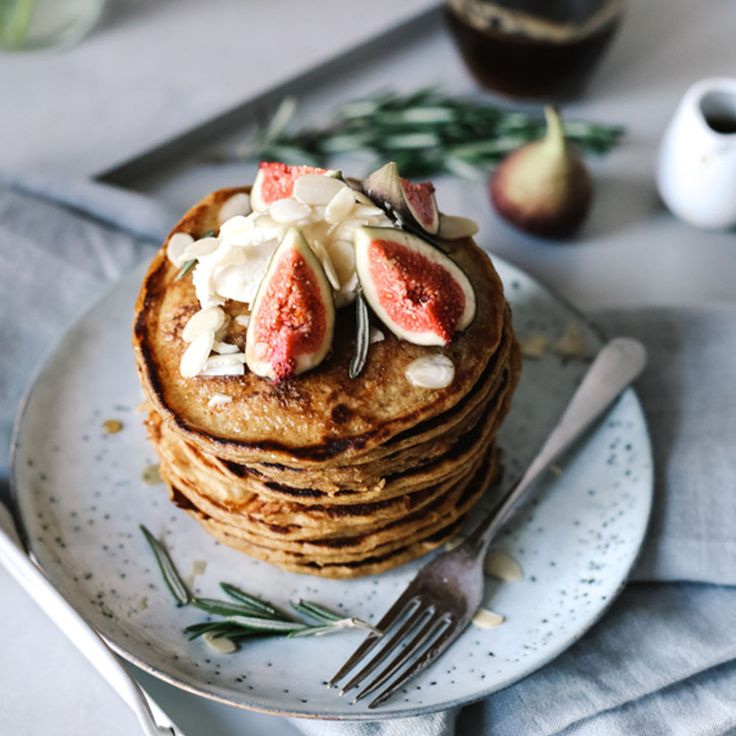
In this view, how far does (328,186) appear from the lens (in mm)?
2152

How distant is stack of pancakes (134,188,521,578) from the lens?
2.05m

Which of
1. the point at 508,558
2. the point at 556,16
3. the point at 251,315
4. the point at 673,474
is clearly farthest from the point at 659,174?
the point at 251,315

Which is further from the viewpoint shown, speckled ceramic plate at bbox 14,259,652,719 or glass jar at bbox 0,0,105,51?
glass jar at bbox 0,0,105,51

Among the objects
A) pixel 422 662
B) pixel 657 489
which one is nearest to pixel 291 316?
pixel 422 662

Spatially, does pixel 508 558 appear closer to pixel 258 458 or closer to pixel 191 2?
pixel 258 458

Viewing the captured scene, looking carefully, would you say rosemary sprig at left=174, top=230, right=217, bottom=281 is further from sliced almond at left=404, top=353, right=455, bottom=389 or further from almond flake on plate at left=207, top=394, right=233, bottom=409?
sliced almond at left=404, top=353, right=455, bottom=389

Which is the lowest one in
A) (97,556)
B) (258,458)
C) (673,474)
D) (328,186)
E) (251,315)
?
(673,474)

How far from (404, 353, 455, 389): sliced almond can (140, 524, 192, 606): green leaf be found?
2.61 feet

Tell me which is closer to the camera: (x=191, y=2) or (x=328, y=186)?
(x=328, y=186)

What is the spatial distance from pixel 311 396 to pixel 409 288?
0.32 meters

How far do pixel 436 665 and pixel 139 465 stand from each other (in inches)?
38.4

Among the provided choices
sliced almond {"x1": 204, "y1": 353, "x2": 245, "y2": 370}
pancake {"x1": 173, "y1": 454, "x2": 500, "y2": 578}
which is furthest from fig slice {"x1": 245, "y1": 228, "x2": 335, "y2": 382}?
pancake {"x1": 173, "y1": 454, "x2": 500, "y2": 578}

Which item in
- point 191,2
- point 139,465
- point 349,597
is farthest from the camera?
point 191,2

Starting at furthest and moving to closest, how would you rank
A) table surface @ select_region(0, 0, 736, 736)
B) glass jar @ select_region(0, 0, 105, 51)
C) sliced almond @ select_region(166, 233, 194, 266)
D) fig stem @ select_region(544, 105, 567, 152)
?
glass jar @ select_region(0, 0, 105, 51) → table surface @ select_region(0, 0, 736, 736) → fig stem @ select_region(544, 105, 567, 152) → sliced almond @ select_region(166, 233, 194, 266)
